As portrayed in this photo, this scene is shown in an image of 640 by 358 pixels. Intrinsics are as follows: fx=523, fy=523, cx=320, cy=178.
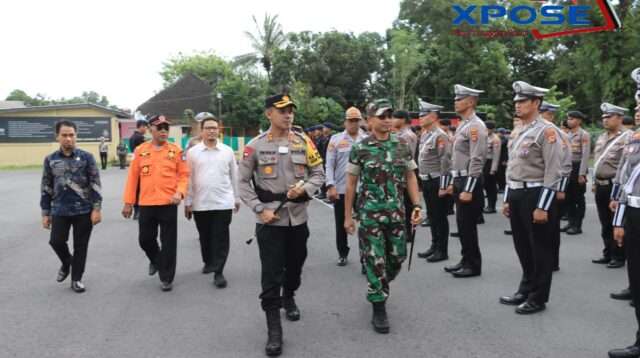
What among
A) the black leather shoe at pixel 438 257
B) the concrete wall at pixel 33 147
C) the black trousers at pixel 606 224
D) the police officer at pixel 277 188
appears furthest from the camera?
the concrete wall at pixel 33 147

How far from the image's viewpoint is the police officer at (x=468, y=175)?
584cm

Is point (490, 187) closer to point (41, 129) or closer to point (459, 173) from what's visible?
point (459, 173)

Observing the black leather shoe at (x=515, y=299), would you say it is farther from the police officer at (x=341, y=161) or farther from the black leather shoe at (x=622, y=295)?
the police officer at (x=341, y=161)

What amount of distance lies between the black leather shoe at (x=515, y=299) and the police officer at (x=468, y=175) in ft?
3.06

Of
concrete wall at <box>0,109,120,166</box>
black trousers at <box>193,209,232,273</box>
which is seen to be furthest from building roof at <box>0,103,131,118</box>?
black trousers at <box>193,209,232,273</box>

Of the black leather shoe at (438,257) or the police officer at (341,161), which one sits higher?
the police officer at (341,161)

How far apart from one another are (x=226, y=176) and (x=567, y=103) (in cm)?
2901

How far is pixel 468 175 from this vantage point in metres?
5.90

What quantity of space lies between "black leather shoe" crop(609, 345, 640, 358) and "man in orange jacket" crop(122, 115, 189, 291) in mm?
4221

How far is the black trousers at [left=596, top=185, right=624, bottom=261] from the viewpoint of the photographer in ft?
21.7

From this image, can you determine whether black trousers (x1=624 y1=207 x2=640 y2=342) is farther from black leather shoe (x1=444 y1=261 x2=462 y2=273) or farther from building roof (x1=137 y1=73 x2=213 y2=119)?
building roof (x1=137 y1=73 x2=213 y2=119)

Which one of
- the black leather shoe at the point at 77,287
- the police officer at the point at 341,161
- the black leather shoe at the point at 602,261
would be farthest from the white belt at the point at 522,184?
the black leather shoe at the point at 77,287

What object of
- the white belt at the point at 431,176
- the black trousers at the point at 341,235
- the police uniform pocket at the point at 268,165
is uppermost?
the police uniform pocket at the point at 268,165

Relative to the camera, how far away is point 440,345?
13.4 feet
